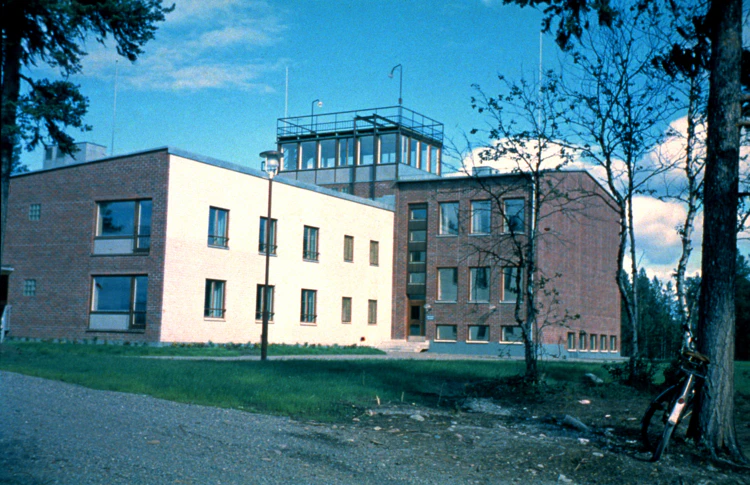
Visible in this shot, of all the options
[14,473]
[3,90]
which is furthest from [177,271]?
[14,473]

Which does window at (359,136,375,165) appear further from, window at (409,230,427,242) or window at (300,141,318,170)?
window at (409,230,427,242)

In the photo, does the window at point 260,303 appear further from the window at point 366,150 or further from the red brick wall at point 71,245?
the window at point 366,150

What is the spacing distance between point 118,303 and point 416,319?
17887 millimetres

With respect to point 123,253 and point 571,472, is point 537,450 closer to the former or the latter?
point 571,472

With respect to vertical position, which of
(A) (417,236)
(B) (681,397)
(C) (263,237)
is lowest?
(B) (681,397)

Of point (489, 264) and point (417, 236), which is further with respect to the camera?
point (417, 236)

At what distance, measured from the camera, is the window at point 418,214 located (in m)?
43.7

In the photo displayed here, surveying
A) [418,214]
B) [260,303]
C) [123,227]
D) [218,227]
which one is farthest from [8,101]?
[418,214]

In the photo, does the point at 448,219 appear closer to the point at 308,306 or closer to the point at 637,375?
the point at 308,306

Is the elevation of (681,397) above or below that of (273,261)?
below

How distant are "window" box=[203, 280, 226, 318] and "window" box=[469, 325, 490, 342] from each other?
570 inches

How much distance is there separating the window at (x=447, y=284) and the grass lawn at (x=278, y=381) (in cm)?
2241

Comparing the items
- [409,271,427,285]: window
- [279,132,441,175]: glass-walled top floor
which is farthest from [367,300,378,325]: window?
[279,132,441,175]: glass-walled top floor

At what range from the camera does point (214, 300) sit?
33.0m
